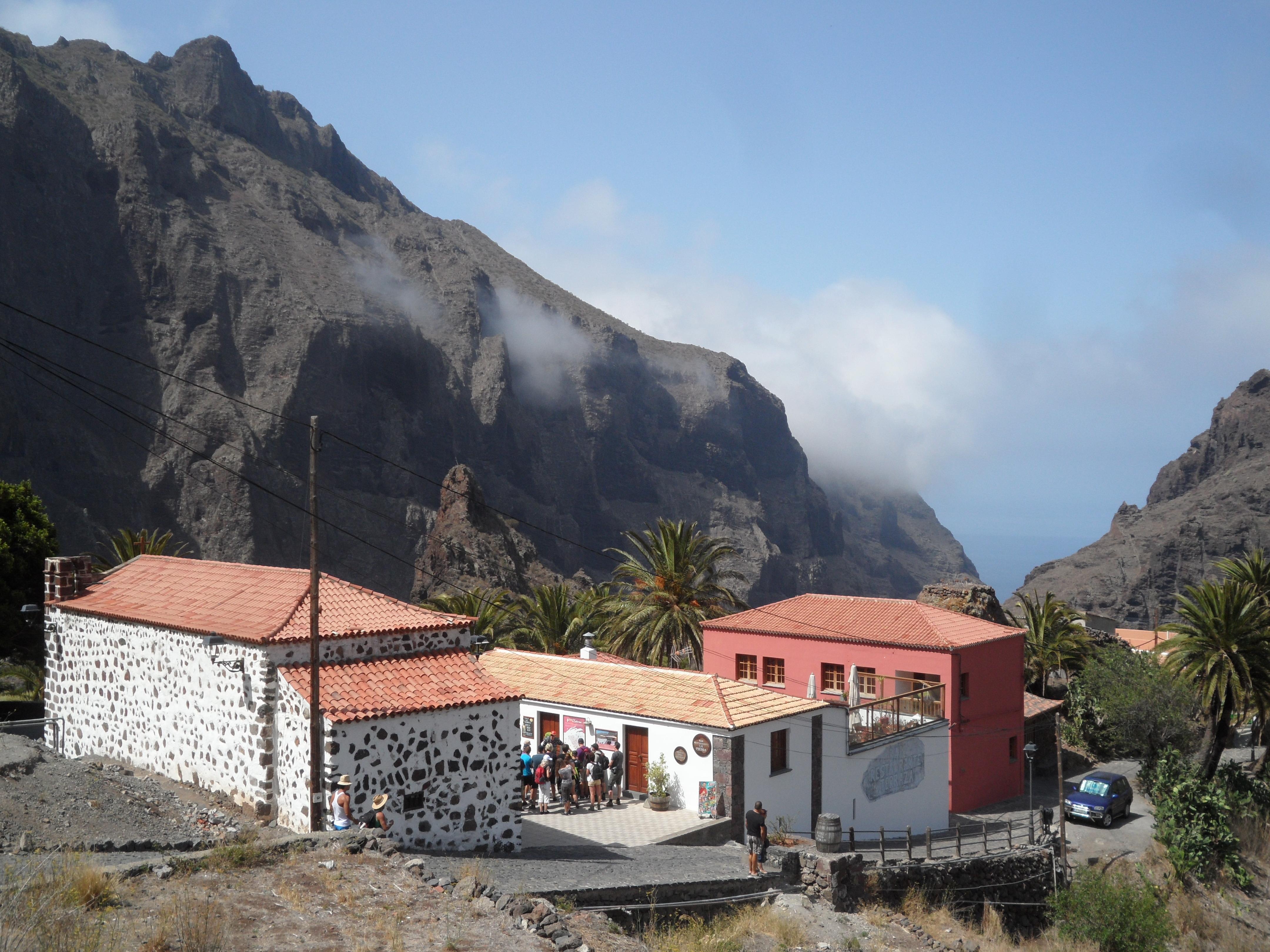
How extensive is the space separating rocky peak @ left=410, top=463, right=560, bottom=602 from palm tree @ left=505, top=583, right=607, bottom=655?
17465 mm

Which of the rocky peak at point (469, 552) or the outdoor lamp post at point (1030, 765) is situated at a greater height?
the rocky peak at point (469, 552)

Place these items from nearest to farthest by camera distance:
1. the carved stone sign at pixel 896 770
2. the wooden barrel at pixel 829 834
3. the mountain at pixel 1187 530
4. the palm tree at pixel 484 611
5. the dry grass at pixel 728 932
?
1. the dry grass at pixel 728 932
2. the wooden barrel at pixel 829 834
3. the carved stone sign at pixel 896 770
4. the palm tree at pixel 484 611
5. the mountain at pixel 1187 530

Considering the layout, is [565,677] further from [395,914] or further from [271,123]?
[271,123]

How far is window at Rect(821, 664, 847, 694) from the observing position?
3666 centimetres

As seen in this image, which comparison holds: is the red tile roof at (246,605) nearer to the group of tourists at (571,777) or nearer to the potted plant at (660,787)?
the group of tourists at (571,777)

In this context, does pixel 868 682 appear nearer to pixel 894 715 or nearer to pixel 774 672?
pixel 774 672

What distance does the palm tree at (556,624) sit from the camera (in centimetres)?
4088

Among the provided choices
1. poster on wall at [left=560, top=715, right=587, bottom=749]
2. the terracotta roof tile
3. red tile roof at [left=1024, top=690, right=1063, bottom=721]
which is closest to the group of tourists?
poster on wall at [left=560, top=715, right=587, bottom=749]

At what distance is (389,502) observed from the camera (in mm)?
124125

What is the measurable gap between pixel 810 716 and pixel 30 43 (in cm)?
14709

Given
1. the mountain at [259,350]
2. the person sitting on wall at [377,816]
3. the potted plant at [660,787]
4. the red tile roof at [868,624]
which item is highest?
the mountain at [259,350]

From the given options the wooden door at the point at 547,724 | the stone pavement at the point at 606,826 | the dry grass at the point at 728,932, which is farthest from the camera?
the wooden door at the point at 547,724

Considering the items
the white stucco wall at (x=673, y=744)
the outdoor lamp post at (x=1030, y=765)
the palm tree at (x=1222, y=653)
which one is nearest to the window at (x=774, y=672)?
the outdoor lamp post at (x=1030, y=765)

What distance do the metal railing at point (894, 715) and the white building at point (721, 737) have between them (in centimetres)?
34
